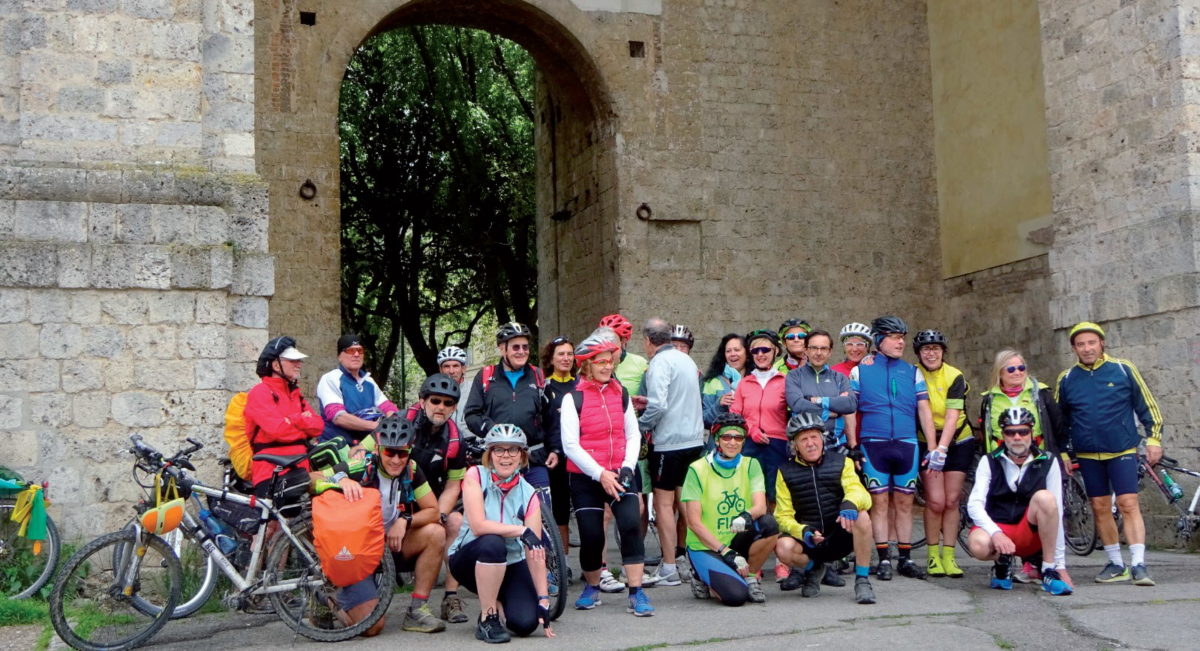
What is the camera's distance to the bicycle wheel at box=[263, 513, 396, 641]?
250 inches

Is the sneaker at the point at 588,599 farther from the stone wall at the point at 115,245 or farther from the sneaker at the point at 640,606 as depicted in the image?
the stone wall at the point at 115,245

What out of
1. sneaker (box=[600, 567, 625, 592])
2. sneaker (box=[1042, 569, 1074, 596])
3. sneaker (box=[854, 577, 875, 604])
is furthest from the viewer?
sneaker (box=[600, 567, 625, 592])

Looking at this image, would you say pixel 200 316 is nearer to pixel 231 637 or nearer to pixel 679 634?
pixel 231 637

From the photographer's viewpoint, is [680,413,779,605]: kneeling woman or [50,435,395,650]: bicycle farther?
[680,413,779,605]: kneeling woman

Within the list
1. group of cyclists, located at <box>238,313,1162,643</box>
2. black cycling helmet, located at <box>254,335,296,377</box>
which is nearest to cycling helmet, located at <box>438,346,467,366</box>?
group of cyclists, located at <box>238,313,1162,643</box>

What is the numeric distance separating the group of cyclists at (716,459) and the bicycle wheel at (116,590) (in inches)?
31.0

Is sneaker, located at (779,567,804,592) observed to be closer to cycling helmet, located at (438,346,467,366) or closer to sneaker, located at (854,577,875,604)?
sneaker, located at (854,577,875,604)

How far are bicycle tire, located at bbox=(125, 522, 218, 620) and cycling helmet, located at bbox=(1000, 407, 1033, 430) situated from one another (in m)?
4.69

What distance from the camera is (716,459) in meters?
7.41

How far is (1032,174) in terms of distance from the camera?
1399 centimetres

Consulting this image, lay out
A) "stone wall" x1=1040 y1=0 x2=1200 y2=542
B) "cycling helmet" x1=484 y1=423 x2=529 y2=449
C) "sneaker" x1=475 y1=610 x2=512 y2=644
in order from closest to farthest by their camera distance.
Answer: "sneaker" x1=475 y1=610 x2=512 y2=644 → "cycling helmet" x1=484 y1=423 x2=529 y2=449 → "stone wall" x1=1040 y1=0 x2=1200 y2=542

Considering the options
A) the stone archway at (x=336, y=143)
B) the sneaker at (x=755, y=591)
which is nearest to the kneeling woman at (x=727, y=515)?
the sneaker at (x=755, y=591)

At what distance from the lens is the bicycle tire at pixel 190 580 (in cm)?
674

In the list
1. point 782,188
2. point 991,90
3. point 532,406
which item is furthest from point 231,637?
point 991,90
